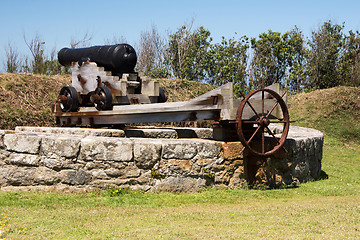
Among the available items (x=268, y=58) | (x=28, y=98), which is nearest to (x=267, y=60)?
(x=268, y=58)

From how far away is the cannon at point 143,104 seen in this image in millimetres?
7598

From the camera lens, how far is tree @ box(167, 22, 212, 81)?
97.3ft

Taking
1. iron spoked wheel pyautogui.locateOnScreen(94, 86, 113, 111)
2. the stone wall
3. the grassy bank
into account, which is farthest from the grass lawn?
iron spoked wheel pyautogui.locateOnScreen(94, 86, 113, 111)

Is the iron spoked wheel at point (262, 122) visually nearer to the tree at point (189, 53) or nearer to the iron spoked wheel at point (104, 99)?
the iron spoked wheel at point (104, 99)

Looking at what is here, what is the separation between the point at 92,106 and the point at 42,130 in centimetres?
132

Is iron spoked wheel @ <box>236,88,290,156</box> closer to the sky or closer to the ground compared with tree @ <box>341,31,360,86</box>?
closer to the ground

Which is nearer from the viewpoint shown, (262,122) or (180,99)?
(262,122)

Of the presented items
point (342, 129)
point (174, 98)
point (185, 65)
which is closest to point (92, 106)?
point (174, 98)

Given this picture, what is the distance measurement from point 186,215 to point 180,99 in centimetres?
1185

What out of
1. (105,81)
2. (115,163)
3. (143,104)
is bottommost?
(115,163)

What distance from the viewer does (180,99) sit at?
17.6 metres

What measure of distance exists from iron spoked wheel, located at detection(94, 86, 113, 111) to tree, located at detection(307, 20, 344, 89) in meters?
22.3

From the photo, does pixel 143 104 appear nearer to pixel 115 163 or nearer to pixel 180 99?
pixel 115 163

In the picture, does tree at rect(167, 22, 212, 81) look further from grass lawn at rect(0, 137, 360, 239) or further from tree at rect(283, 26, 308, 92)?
grass lawn at rect(0, 137, 360, 239)
